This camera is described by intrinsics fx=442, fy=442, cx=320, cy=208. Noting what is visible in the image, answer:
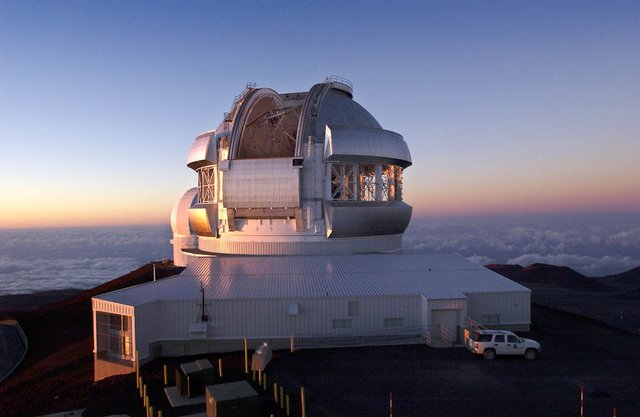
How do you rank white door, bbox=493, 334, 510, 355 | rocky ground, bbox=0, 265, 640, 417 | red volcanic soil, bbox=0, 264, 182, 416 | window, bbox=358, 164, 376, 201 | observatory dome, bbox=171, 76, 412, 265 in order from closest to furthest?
rocky ground, bbox=0, 265, 640, 417 → red volcanic soil, bbox=0, 264, 182, 416 → white door, bbox=493, 334, 510, 355 → observatory dome, bbox=171, 76, 412, 265 → window, bbox=358, 164, 376, 201

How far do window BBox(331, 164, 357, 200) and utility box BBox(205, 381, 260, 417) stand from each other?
17729mm

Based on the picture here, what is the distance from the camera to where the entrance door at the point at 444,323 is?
21.1 meters

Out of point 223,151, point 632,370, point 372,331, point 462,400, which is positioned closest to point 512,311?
point 632,370

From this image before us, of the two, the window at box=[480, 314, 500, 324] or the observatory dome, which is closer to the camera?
the window at box=[480, 314, 500, 324]

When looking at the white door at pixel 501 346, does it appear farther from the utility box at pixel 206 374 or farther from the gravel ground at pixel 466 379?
the utility box at pixel 206 374

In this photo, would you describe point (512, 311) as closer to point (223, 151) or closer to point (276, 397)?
point (276, 397)

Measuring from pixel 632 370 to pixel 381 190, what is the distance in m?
17.5

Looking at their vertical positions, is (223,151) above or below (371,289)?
above

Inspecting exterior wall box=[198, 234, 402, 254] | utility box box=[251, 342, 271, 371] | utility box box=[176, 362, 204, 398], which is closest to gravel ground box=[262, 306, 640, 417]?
utility box box=[251, 342, 271, 371]

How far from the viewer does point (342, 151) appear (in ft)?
92.8

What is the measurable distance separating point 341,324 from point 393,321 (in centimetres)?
253

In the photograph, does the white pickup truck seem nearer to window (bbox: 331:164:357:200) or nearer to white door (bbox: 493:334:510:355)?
white door (bbox: 493:334:510:355)

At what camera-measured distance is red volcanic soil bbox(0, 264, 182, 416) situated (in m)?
15.7

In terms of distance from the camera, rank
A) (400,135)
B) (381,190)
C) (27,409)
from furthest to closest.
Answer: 1. (400,135)
2. (381,190)
3. (27,409)
